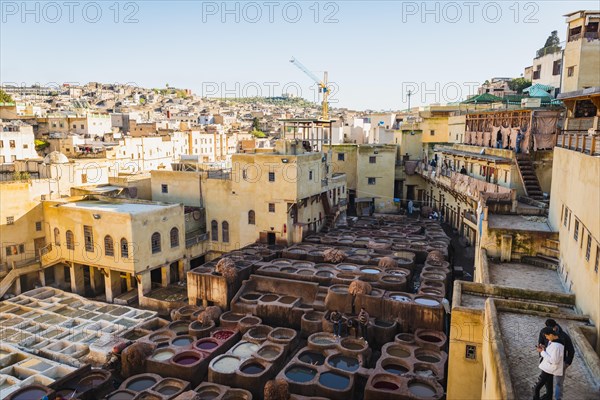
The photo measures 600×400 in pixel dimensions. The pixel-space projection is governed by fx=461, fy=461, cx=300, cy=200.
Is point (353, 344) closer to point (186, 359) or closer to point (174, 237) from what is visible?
point (186, 359)

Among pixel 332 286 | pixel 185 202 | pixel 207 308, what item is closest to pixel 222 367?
pixel 207 308

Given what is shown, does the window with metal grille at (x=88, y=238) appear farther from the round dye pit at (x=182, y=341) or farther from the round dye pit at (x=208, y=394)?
the round dye pit at (x=208, y=394)

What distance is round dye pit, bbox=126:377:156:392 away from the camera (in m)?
18.7

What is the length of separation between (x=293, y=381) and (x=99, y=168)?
99.3ft

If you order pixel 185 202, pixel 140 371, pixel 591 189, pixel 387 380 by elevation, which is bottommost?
pixel 140 371

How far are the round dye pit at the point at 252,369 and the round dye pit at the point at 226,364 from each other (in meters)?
0.37

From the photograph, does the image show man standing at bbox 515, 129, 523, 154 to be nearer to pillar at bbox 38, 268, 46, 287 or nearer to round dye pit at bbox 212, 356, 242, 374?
round dye pit at bbox 212, 356, 242, 374

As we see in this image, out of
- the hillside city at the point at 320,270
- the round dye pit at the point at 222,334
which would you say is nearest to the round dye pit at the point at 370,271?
the hillside city at the point at 320,270

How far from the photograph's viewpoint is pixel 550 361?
337 inches

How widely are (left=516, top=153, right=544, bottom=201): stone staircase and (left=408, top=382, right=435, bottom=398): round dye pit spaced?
14.7m

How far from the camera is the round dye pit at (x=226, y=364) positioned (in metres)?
18.8

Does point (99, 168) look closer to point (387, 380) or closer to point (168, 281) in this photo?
point (168, 281)

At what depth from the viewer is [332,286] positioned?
23.8 m

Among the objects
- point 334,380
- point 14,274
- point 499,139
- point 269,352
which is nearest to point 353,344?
point 334,380
